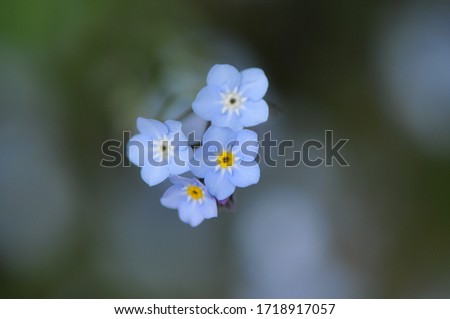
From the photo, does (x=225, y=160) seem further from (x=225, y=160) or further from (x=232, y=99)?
(x=232, y=99)

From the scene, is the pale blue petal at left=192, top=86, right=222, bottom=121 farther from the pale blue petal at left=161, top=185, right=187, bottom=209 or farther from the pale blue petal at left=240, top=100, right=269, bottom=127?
the pale blue petal at left=161, top=185, right=187, bottom=209

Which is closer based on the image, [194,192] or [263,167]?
[194,192]

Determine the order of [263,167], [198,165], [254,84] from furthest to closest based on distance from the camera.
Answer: [263,167], [254,84], [198,165]

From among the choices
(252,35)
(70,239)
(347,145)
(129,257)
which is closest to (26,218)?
(70,239)

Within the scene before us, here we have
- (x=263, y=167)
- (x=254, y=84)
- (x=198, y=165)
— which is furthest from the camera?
(x=263, y=167)

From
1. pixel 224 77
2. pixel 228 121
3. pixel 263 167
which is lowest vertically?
pixel 263 167

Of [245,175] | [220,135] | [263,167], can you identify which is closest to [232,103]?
[220,135]

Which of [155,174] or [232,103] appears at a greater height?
[232,103]
